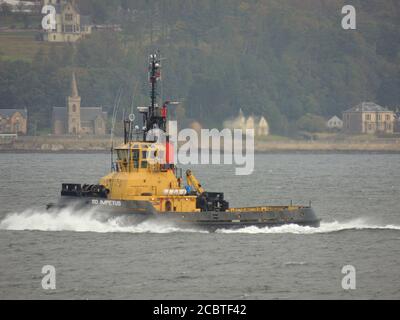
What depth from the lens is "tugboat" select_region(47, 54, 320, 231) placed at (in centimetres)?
5491

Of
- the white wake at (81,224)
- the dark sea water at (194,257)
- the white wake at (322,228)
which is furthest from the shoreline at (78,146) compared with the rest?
the white wake at (81,224)

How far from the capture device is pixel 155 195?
5525 centimetres

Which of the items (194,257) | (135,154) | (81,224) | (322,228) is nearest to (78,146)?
(322,228)

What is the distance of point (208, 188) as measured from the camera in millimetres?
92750

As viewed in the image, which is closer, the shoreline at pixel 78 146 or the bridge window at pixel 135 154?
the bridge window at pixel 135 154

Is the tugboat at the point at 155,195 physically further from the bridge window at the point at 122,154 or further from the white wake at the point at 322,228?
the white wake at the point at 322,228

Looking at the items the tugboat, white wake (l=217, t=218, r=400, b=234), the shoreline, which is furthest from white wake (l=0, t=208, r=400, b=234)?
the shoreline

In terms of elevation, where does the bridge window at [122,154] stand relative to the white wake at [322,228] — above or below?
above

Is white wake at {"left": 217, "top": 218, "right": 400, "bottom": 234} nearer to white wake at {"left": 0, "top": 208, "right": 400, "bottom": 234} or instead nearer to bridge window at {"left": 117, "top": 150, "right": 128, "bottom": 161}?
white wake at {"left": 0, "top": 208, "right": 400, "bottom": 234}

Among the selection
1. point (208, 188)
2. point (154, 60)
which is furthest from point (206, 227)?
point (208, 188)

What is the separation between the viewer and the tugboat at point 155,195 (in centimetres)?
5491

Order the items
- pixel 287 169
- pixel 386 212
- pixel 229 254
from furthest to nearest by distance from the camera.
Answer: pixel 287 169 < pixel 386 212 < pixel 229 254

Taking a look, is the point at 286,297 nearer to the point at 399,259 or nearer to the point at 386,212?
the point at 399,259
